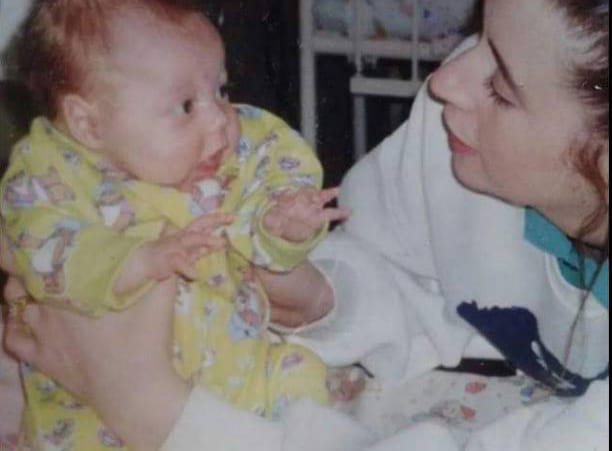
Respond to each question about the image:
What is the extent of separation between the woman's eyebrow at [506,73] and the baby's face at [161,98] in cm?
15

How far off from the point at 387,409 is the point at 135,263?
0.23 meters

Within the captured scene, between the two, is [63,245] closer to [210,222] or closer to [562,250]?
[210,222]

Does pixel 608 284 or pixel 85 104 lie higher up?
pixel 85 104

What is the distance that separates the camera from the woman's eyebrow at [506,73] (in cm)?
69

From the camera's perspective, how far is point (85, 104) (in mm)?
653

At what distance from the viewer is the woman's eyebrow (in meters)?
0.69

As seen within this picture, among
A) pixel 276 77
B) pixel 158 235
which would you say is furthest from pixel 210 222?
pixel 276 77

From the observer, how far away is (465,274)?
2.75 feet

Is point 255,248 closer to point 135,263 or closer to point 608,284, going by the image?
point 135,263

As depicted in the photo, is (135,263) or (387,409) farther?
(387,409)

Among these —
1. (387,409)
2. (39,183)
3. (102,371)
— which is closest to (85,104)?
(39,183)

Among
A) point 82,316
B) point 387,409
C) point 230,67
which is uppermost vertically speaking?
point 230,67

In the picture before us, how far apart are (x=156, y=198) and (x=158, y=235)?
0.02 m

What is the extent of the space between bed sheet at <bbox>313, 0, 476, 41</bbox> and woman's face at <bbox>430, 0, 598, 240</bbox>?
8 centimetres
